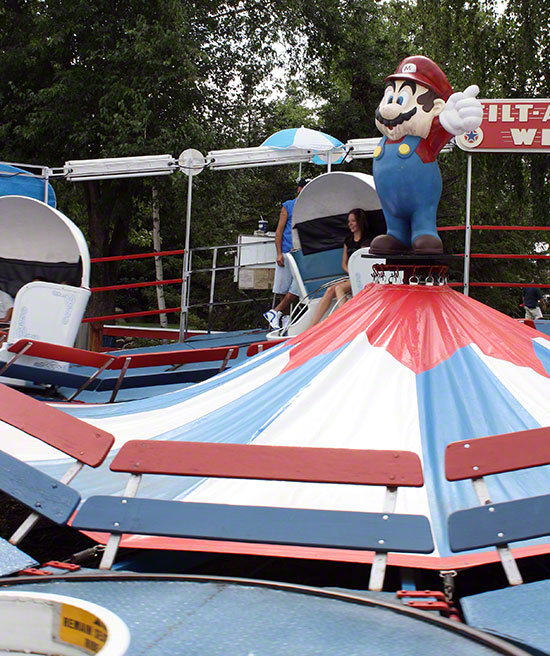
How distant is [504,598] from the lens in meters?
2.42

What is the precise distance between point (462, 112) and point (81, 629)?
366cm

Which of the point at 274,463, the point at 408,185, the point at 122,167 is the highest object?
the point at 122,167

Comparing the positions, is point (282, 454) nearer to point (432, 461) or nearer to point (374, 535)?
point (374, 535)

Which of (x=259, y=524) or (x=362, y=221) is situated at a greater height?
(x=362, y=221)

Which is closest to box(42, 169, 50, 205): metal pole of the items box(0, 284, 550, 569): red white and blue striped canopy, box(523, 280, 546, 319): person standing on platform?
box(0, 284, 550, 569): red white and blue striped canopy

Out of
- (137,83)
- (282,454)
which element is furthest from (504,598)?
(137,83)

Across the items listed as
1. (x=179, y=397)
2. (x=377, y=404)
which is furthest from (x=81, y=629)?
(x=179, y=397)

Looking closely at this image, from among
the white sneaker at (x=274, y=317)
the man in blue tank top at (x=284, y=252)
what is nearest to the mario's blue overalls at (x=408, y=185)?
the white sneaker at (x=274, y=317)

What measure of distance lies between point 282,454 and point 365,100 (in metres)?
18.3

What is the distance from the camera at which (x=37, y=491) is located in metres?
3.20

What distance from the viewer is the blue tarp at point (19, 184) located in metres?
10.3

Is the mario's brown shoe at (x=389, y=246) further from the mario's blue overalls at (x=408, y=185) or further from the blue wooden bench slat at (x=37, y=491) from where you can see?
the blue wooden bench slat at (x=37, y=491)

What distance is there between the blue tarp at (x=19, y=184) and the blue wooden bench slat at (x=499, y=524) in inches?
346

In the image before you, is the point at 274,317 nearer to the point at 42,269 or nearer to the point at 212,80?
the point at 42,269
